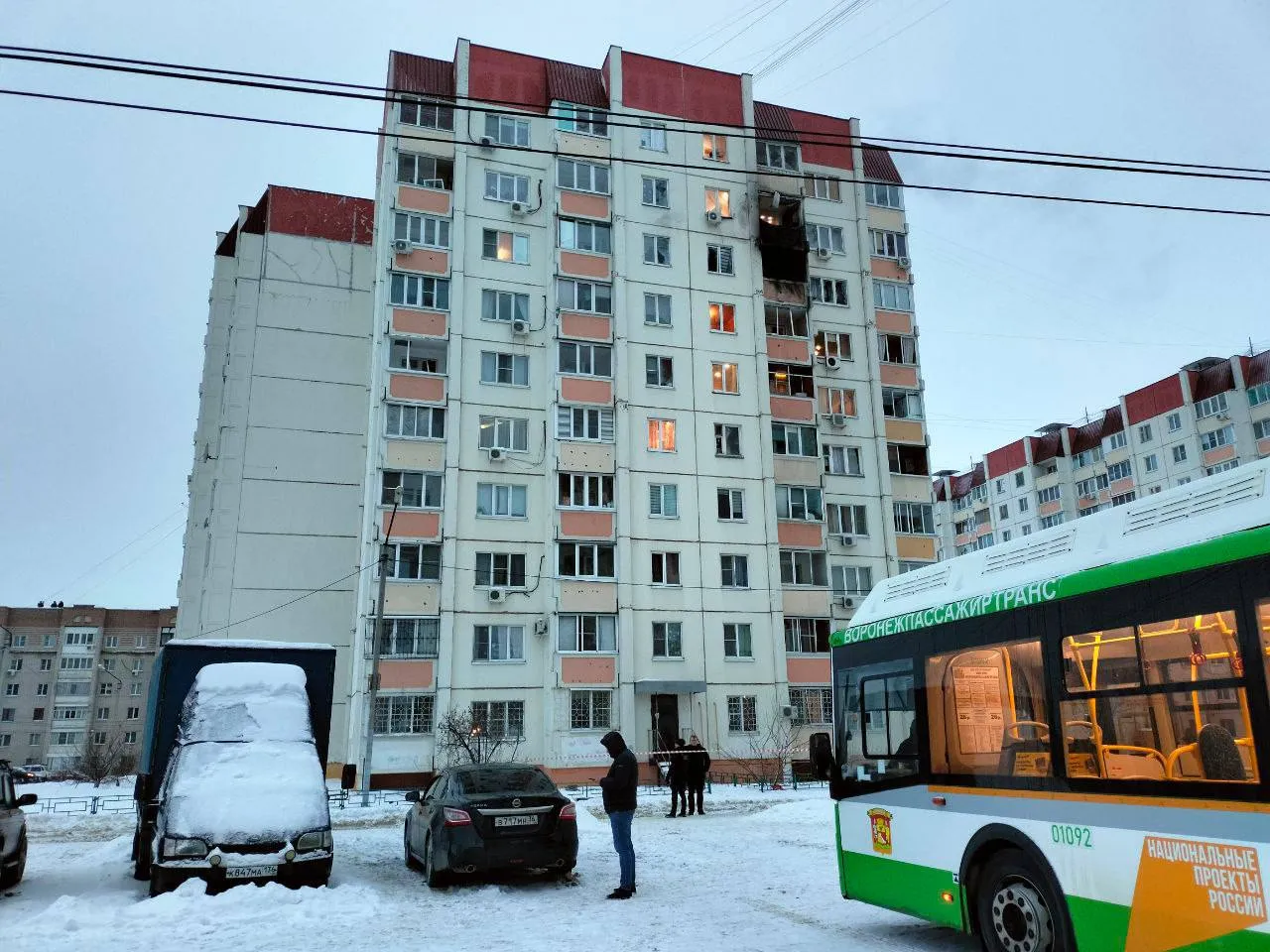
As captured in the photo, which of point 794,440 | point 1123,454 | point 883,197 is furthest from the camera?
point 1123,454

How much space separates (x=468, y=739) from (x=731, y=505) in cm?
1395

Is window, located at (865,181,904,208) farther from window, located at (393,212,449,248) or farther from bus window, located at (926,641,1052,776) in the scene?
bus window, located at (926,641,1052,776)

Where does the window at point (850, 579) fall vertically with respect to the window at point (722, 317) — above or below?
below

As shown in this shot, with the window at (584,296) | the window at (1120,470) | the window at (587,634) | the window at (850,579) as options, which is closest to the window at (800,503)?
the window at (850,579)

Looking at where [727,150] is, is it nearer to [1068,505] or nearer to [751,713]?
[751,713]

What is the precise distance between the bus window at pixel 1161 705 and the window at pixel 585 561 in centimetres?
2926

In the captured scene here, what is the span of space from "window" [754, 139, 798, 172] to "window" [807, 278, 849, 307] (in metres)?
5.33

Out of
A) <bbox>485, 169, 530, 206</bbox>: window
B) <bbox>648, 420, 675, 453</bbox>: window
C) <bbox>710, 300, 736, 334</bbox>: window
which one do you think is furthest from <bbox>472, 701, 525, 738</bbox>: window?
<bbox>485, 169, 530, 206</bbox>: window

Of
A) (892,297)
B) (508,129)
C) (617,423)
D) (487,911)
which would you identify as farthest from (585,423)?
(487,911)

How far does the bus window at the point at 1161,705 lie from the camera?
5383 millimetres

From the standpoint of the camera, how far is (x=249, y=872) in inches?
396

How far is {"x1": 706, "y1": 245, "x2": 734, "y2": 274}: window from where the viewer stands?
134 feet

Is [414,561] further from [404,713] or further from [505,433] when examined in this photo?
[505,433]

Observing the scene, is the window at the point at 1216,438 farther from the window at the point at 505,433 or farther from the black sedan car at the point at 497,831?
the black sedan car at the point at 497,831
